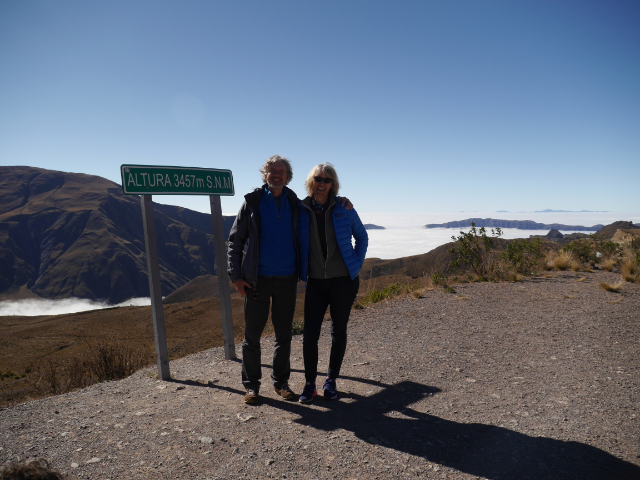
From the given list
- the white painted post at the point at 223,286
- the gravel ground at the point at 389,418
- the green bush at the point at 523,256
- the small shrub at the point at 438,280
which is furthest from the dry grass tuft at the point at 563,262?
the white painted post at the point at 223,286

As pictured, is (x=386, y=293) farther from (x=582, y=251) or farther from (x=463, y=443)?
(x=582, y=251)

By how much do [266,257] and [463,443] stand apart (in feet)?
7.11

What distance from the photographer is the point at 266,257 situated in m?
3.64

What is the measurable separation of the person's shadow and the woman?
1.57ft

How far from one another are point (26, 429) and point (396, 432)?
122 inches

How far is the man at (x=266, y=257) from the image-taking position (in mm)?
3631

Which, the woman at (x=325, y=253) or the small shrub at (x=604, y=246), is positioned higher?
the woman at (x=325, y=253)

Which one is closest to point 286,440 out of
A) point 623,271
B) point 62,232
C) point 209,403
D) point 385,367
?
point 209,403

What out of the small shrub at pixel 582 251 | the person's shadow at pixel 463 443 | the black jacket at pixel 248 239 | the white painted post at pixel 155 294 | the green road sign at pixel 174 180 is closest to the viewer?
the person's shadow at pixel 463 443

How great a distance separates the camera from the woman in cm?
362

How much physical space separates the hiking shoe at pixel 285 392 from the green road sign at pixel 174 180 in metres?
2.64

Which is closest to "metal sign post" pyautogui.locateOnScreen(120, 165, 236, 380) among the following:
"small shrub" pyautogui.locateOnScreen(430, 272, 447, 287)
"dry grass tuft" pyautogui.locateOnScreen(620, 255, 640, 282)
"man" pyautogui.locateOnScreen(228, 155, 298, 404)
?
"man" pyautogui.locateOnScreen(228, 155, 298, 404)

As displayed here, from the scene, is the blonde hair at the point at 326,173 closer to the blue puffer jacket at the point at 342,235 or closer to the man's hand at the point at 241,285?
the blue puffer jacket at the point at 342,235

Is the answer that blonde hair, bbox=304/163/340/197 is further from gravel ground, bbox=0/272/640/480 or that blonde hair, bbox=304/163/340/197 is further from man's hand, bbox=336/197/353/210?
gravel ground, bbox=0/272/640/480
